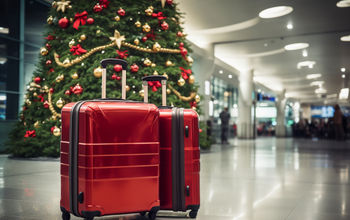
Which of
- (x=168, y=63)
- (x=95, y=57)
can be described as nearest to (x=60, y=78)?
(x=95, y=57)

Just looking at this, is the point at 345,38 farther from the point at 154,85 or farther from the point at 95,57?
the point at 95,57

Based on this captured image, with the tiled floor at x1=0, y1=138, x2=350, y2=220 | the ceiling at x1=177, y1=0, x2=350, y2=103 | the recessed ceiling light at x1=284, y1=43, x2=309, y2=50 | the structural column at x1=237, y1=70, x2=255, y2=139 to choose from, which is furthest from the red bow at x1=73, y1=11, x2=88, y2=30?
the structural column at x1=237, y1=70, x2=255, y2=139

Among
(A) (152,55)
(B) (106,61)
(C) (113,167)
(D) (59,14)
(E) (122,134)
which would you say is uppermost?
(D) (59,14)

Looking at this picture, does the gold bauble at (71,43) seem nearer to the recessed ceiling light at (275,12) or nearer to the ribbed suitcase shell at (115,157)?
the ribbed suitcase shell at (115,157)

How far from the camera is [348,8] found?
12312 mm

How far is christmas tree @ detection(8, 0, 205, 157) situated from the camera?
25.7 feet

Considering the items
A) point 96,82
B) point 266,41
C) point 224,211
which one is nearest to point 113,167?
point 224,211

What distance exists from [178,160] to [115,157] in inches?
21.9

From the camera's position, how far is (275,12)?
1301 centimetres

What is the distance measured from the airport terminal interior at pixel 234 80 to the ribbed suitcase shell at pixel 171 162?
0.25m

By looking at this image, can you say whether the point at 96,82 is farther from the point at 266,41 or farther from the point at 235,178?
the point at 266,41

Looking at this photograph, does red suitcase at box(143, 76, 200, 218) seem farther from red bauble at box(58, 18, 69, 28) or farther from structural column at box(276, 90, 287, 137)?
structural column at box(276, 90, 287, 137)

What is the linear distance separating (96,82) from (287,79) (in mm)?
26867

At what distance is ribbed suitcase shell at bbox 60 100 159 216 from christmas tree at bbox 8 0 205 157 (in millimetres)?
4814
